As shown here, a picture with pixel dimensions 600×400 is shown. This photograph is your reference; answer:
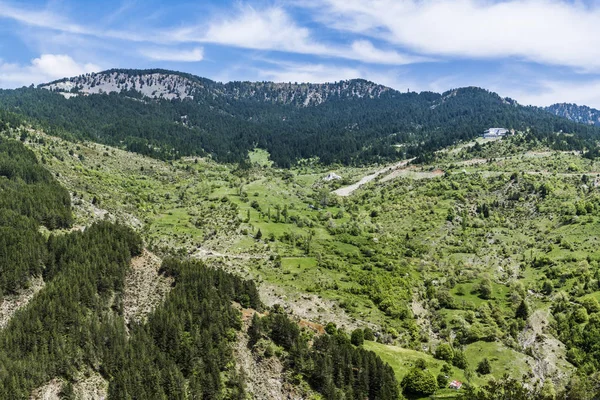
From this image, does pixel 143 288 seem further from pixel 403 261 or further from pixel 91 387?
pixel 403 261

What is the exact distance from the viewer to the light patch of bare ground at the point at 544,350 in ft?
290

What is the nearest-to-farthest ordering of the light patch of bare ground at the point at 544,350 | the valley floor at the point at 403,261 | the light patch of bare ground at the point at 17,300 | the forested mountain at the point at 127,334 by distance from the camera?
1. the forested mountain at the point at 127,334
2. the light patch of bare ground at the point at 17,300
3. the light patch of bare ground at the point at 544,350
4. the valley floor at the point at 403,261

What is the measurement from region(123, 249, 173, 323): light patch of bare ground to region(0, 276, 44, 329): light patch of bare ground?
1614 centimetres

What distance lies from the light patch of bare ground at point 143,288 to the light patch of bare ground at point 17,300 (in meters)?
16.1

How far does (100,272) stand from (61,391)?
27.3 metres

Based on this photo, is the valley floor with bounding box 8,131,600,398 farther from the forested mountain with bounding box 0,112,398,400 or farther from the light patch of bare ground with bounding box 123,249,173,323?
the forested mountain with bounding box 0,112,398,400

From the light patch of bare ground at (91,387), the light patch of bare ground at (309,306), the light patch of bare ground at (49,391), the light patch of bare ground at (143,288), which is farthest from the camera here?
the light patch of bare ground at (309,306)

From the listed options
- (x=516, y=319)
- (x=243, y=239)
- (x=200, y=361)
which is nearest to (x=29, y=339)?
(x=200, y=361)

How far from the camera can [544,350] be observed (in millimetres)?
96062

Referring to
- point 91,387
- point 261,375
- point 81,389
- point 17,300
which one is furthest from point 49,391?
point 261,375

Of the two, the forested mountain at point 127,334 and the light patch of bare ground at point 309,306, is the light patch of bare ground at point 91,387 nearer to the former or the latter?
the forested mountain at point 127,334

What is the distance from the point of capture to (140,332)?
2891 inches

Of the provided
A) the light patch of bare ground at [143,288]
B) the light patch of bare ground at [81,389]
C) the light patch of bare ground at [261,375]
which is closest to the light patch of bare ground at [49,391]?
the light patch of bare ground at [81,389]

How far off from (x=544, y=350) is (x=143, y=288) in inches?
3235
